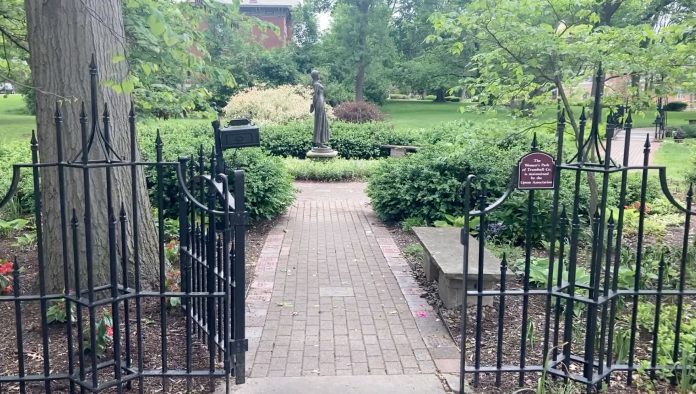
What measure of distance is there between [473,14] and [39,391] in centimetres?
488

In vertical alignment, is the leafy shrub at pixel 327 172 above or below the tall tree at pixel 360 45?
below

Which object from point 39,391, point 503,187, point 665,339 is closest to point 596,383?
point 665,339

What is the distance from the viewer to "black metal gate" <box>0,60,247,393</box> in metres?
3.17

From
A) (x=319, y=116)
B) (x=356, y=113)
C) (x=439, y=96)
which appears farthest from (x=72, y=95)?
(x=439, y=96)

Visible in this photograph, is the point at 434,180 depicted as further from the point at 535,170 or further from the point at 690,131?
the point at 690,131

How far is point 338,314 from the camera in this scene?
16.7ft

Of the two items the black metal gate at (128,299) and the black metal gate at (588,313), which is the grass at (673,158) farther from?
the black metal gate at (128,299)

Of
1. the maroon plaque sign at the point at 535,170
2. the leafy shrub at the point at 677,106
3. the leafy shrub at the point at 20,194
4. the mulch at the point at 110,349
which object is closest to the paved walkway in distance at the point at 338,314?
the mulch at the point at 110,349

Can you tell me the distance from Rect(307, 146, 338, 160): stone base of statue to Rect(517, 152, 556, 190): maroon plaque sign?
13137 mm

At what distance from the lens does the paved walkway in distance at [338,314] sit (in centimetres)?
400

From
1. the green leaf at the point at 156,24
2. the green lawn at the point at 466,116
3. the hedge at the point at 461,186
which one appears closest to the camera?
the green leaf at the point at 156,24

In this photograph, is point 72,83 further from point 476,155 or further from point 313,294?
point 476,155

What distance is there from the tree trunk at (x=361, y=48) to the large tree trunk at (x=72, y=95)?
41235mm

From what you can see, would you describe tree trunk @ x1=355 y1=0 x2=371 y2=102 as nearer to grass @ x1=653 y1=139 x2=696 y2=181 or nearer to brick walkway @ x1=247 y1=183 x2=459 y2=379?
grass @ x1=653 y1=139 x2=696 y2=181
